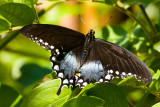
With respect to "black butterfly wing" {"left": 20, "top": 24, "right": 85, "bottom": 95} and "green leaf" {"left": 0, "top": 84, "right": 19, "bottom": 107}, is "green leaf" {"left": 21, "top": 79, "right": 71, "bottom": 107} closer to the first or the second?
"black butterfly wing" {"left": 20, "top": 24, "right": 85, "bottom": 95}

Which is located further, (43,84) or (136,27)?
(136,27)

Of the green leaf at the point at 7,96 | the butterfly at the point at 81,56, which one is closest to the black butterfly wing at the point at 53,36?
the butterfly at the point at 81,56

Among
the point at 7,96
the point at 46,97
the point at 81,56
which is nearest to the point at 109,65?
the point at 81,56

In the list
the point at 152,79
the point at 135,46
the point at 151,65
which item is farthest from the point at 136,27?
the point at 152,79

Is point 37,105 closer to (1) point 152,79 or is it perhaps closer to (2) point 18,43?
(1) point 152,79

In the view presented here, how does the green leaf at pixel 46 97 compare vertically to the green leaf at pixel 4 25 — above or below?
below

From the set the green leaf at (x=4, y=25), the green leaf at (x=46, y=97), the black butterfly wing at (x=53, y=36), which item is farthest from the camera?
the black butterfly wing at (x=53, y=36)

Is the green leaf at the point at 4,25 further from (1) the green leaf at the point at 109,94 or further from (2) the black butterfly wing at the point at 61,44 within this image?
(1) the green leaf at the point at 109,94
